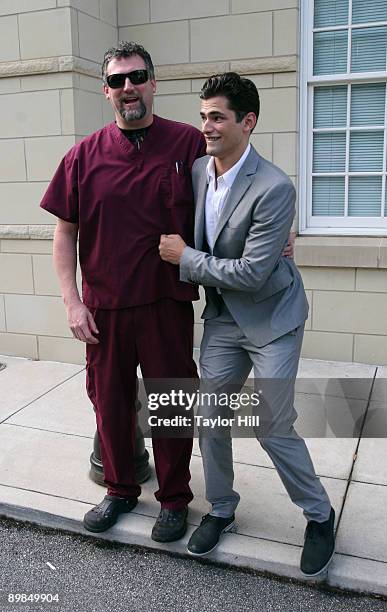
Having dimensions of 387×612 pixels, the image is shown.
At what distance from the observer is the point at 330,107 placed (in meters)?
5.40

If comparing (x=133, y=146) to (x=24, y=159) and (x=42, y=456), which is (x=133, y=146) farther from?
(x=24, y=159)

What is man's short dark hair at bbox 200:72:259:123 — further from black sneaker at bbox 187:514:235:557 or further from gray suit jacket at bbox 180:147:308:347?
black sneaker at bbox 187:514:235:557

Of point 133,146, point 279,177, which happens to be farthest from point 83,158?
point 279,177

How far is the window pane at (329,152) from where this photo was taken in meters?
5.43

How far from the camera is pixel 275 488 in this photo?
3.40 metres

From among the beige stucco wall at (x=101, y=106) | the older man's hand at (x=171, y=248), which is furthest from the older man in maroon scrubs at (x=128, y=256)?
the beige stucco wall at (x=101, y=106)

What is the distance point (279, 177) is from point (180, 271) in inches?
22.5

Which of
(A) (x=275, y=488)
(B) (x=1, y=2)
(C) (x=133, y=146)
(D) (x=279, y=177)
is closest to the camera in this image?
→ (D) (x=279, y=177)

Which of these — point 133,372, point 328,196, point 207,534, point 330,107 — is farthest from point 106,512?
point 330,107

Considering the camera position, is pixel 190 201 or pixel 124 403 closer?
pixel 190 201

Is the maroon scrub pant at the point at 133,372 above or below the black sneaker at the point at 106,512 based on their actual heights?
above

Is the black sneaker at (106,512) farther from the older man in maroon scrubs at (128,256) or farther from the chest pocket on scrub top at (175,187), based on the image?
the chest pocket on scrub top at (175,187)

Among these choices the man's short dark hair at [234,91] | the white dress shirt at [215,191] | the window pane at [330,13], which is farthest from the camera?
the window pane at [330,13]

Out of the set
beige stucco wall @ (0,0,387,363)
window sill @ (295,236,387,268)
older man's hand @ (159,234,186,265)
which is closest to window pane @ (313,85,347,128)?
beige stucco wall @ (0,0,387,363)
